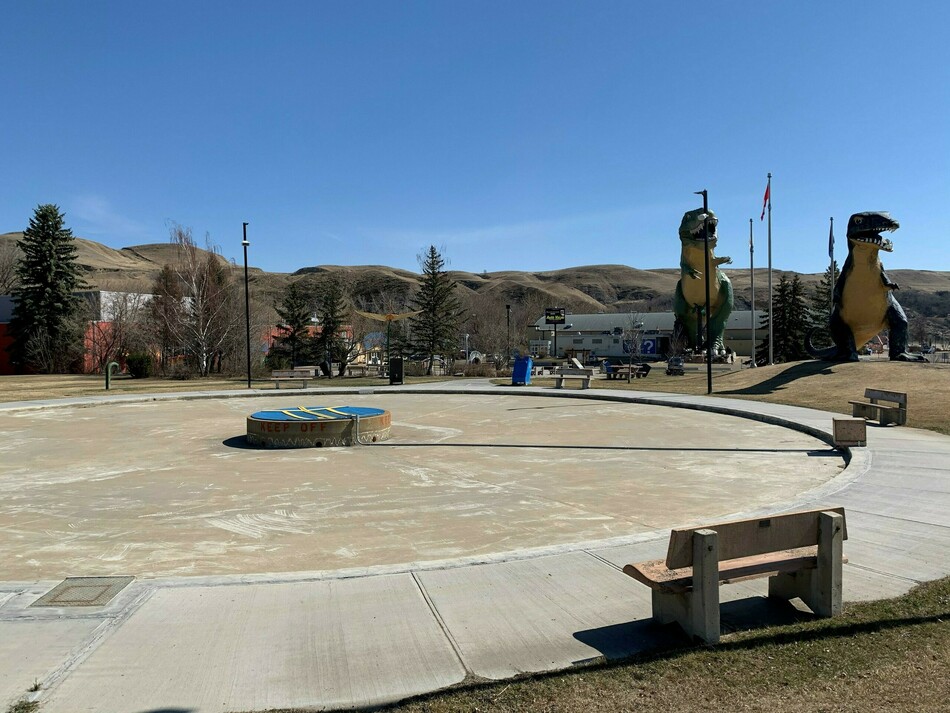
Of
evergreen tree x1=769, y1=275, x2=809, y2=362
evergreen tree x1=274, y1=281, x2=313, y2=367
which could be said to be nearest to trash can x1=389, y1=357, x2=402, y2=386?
evergreen tree x1=274, y1=281, x2=313, y2=367

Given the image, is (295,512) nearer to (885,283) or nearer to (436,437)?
(436,437)

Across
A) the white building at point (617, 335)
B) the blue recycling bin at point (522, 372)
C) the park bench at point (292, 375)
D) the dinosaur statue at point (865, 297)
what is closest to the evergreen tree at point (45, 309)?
the park bench at point (292, 375)

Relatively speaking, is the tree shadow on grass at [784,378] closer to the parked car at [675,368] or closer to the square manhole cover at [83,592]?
the parked car at [675,368]

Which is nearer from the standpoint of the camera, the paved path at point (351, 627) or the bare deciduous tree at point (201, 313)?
the paved path at point (351, 627)

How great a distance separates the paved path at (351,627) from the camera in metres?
3.76

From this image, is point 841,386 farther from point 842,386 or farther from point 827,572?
point 827,572

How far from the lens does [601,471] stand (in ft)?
35.3

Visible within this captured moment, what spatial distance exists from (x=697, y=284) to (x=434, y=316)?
20.6 metres

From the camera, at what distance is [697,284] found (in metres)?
48.7

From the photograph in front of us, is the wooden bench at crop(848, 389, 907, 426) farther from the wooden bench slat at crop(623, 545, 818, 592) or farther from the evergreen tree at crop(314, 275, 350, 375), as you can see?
the evergreen tree at crop(314, 275, 350, 375)

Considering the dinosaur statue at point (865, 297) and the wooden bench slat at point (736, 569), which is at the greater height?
the dinosaur statue at point (865, 297)

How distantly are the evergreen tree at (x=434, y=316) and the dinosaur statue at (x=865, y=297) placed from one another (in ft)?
106

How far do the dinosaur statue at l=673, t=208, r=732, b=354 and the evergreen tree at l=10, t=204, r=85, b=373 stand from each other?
44.7m

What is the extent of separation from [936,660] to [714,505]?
4.53 metres
